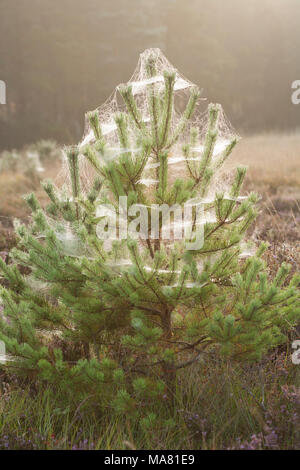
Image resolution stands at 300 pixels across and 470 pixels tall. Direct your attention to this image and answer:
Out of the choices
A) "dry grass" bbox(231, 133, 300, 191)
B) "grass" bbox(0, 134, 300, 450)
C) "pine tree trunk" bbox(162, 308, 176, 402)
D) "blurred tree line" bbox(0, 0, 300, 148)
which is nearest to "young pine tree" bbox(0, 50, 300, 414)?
"pine tree trunk" bbox(162, 308, 176, 402)

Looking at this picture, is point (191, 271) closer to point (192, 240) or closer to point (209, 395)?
point (192, 240)

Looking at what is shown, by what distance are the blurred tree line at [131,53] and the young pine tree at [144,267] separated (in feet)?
56.3

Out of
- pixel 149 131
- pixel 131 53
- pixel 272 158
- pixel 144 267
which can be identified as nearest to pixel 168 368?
pixel 144 267

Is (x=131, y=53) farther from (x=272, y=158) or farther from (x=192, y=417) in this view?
(x=192, y=417)

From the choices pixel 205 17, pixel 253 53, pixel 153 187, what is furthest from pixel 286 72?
pixel 153 187

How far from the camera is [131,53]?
2742 centimetres

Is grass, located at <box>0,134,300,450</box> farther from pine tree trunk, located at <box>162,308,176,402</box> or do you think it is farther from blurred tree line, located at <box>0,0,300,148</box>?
blurred tree line, located at <box>0,0,300,148</box>

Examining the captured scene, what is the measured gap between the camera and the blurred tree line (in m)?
22.3

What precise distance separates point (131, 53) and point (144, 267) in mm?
27046

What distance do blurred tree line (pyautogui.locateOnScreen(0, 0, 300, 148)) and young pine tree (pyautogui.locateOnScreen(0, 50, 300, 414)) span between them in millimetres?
17159

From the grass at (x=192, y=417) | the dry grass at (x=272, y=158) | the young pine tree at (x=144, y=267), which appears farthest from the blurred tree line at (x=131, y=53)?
the grass at (x=192, y=417)

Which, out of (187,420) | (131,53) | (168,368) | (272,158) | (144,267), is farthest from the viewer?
(131,53)

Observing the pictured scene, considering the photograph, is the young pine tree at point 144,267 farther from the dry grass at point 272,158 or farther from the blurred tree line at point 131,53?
the blurred tree line at point 131,53

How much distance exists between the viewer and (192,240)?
2746 millimetres
